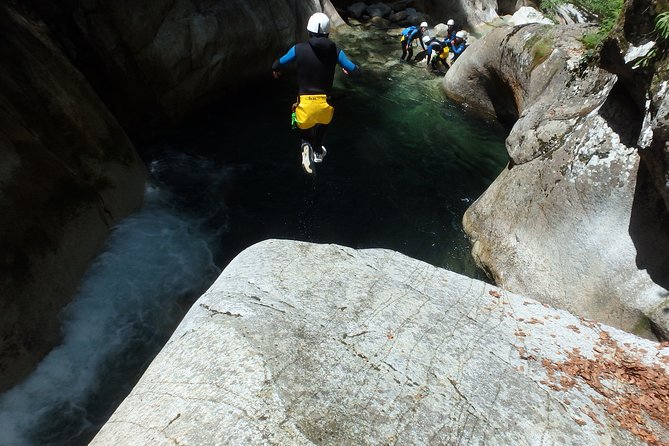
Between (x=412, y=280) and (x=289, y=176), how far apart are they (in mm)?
5840

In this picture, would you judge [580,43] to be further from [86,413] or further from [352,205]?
[86,413]

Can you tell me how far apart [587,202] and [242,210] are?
599 cm

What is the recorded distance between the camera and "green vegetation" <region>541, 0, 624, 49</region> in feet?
27.5

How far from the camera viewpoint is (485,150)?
12570mm

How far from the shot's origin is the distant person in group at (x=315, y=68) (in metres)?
7.24

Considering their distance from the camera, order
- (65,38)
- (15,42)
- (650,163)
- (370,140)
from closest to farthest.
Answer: (650,163) < (15,42) < (65,38) < (370,140)

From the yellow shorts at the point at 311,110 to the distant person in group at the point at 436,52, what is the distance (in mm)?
11196

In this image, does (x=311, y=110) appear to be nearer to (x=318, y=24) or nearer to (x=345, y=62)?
(x=345, y=62)

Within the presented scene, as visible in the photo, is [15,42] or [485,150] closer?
[15,42]

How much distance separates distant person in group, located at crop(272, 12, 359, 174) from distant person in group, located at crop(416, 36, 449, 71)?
427 inches

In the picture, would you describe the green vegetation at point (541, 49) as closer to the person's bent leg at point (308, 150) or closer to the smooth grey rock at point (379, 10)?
the person's bent leg at point (308, 150)

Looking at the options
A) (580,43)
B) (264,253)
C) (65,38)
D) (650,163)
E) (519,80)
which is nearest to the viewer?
(264,253)

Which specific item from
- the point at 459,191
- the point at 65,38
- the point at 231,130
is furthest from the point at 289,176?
the point at 65,38

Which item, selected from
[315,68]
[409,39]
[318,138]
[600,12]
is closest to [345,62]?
[315,68]
